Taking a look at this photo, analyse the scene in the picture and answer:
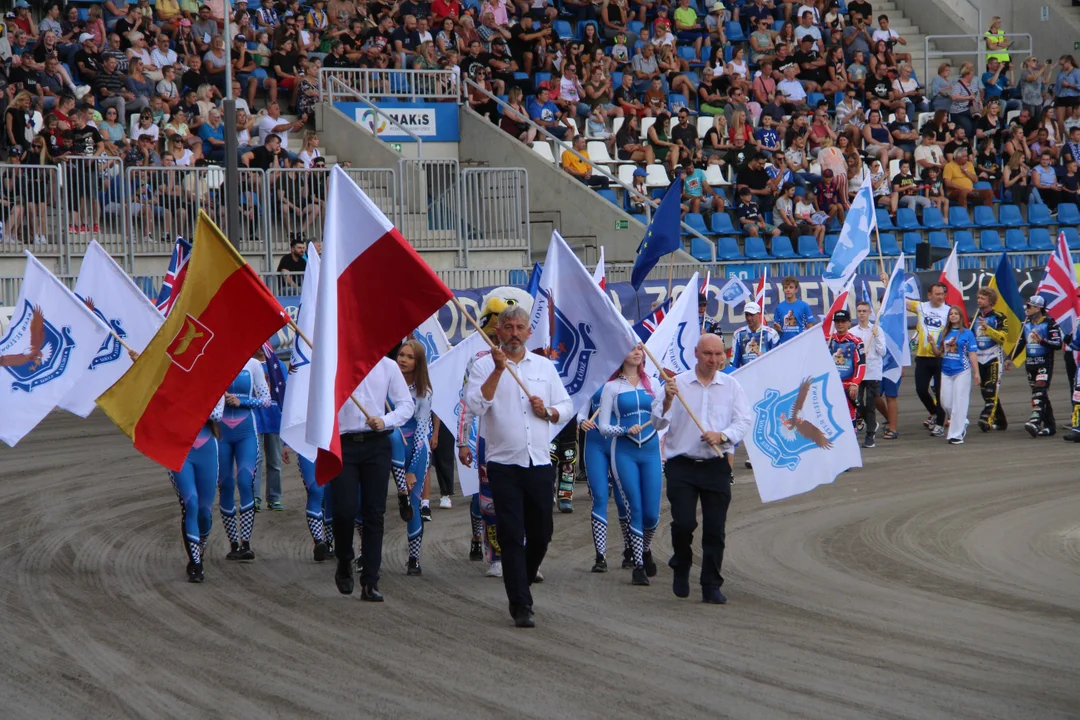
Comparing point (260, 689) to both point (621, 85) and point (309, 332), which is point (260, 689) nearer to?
point (309, 332)

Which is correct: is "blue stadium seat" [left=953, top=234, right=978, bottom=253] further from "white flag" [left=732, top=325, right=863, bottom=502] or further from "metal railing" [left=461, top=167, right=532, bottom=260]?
"white flag" [left=732, top=325, right=863, bottom=502]

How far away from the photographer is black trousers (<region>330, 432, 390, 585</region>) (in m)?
9.63

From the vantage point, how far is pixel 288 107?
2733cm

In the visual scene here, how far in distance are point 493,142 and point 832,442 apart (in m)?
18.3

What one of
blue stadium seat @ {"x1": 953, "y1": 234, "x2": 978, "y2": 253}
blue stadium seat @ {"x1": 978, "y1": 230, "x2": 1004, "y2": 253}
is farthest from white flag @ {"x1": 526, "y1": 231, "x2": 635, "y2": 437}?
blue stadium seat @ {"x1": 978, "y1": 230, "x2": 1004, "y2": 253}

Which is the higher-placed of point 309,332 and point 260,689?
point 309,332

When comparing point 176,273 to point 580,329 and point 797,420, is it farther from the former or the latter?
point 797,420

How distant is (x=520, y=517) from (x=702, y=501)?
1345 millimetres

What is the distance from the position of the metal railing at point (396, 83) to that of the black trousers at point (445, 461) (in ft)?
48.1

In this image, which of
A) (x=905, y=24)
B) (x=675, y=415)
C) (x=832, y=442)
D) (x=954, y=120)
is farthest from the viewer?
(x=905, y=24)

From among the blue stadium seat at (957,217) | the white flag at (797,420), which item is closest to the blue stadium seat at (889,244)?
the blue stadium seat at (957,217)

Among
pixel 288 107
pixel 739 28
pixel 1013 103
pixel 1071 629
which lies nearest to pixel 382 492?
pixel 1071 629

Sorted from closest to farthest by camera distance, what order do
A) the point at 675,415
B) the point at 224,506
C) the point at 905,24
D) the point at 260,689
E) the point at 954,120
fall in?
1. the point at 260,689
2. the point at 675,415
3. the point at 224,506
4. the point at 954,120
5. the point at 905,24

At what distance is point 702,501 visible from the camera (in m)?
9.62
